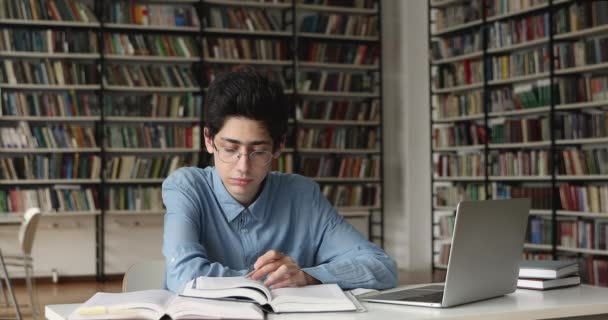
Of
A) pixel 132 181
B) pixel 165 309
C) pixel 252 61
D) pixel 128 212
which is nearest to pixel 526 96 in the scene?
pixel 252 61

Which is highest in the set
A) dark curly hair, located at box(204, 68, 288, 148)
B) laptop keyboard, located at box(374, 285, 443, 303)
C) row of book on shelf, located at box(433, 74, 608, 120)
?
row of book on shelf, located at box(433, 74, 608, 120)

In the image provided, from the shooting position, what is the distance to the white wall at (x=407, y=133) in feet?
25.5

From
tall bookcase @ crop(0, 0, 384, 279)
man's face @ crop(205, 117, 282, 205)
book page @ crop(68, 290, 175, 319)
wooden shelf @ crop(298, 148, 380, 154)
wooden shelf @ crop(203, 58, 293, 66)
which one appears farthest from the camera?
wooden shelf @ crop(298, 148, 380, 154)

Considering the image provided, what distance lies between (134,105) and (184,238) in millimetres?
5549

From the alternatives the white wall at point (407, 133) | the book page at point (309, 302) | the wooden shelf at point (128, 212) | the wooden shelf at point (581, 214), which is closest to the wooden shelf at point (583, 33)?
the wooden shelf at point (581, 214)

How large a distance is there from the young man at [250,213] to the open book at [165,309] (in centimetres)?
30

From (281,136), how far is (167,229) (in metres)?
0.35

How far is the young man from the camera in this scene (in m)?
1.72

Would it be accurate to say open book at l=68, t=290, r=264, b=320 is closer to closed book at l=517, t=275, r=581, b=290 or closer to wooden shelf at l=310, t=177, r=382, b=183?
closed book at l=517, t=275, r=581, b=290

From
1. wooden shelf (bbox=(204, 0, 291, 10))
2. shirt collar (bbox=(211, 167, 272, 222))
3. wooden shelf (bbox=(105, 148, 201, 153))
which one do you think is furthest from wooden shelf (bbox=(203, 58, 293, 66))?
shirt collar (bbox=(211, 167, 272, 222))

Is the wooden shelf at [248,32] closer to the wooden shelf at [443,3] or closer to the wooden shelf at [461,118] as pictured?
the wooden shelf at [443,3]

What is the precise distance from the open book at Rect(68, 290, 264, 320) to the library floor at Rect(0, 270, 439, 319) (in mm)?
4291

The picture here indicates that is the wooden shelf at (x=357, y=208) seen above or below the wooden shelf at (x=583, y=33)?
below

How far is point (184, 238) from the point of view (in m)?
1.72
